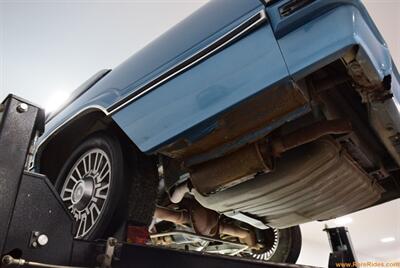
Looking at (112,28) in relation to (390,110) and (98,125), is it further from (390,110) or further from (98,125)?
(390,110)

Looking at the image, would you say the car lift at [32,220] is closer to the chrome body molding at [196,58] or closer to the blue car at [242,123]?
the blue car at [242,123]

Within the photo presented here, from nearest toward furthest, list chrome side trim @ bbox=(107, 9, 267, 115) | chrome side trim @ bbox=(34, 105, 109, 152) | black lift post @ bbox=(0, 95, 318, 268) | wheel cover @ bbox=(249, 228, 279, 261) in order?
1. black lift post @ bbox=(0, 95, 318, 268)
2. chrome side trim @ bbox=(107, 9, 267, 115)
3. chrome side trim @ bbox=(34, 105, 109, 152)
4. wheel cover @ bbox=(249, 228, 279, 261)

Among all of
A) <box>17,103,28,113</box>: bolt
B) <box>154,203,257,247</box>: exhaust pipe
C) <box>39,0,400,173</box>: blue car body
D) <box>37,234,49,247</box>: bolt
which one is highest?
<box>39,0,400,173</box>: blue car body

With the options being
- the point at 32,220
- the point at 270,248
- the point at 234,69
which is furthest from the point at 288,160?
the point at 270,248

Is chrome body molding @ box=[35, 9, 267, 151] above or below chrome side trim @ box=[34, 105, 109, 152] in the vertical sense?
below

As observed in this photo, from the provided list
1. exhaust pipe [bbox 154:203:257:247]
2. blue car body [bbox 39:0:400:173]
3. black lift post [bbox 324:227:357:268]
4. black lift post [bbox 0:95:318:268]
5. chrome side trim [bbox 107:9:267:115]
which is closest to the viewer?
black lift post [bbox 0:95:318:268]

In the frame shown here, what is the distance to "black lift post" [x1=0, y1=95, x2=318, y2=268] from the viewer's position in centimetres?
71

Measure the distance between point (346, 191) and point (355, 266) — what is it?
556 millimetres

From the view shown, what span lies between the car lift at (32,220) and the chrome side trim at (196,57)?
0.38m

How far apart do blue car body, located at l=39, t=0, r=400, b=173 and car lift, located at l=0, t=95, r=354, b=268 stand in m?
0.35

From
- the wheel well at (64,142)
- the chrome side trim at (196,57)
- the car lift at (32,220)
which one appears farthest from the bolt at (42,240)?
the wheel well at (64,142)

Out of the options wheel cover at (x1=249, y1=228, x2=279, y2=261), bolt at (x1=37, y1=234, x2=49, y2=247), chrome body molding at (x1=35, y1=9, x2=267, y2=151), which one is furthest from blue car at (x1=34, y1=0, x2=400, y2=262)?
wheel cover at (x1=249, y1=228, x2=279, y2=261)

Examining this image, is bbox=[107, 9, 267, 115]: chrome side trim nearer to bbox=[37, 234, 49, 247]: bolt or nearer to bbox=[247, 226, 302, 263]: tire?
bbox=[37, 234, 49, 247]: bolt

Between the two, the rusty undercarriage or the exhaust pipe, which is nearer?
the rusty undercarriage
